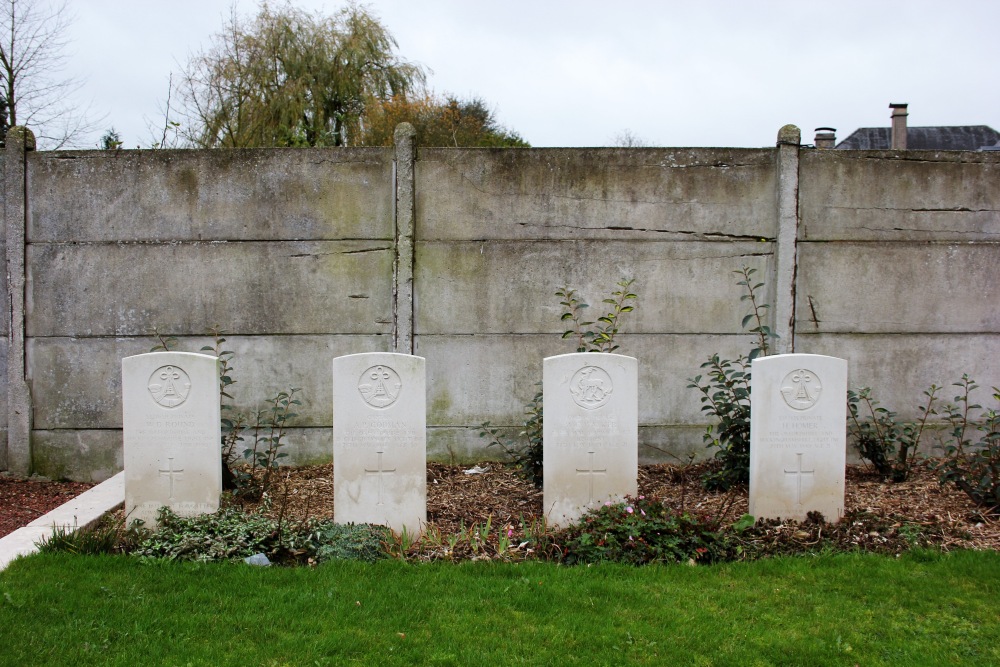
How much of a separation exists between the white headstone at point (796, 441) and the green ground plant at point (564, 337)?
53.7 inches

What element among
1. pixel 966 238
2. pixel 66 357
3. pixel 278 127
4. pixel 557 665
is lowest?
pixel 557 665

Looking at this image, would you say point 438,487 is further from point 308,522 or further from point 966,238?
point 966,238

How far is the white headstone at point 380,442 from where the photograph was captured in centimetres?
478

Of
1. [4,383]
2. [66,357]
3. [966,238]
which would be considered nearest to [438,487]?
[66,357]

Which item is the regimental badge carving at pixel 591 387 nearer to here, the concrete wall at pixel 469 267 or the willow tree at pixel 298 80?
the concrete wall at pixel 469 267

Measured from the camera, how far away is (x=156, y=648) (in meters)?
3.14

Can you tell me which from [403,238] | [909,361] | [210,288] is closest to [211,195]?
[210,288]

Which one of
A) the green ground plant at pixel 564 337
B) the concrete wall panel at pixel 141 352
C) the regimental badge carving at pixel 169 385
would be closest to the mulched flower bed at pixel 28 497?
the concrete wall panel at pixel 141 352

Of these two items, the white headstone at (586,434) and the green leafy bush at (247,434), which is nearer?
the white headstone at (586,434)

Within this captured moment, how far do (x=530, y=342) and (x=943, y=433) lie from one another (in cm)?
382

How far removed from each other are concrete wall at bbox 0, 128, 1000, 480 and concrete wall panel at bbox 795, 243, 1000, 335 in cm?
2

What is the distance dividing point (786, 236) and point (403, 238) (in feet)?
11.2

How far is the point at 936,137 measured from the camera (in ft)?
98.7

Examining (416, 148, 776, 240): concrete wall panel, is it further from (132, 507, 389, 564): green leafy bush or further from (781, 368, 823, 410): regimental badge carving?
(132, 507, 389, 564): green leafy bush
